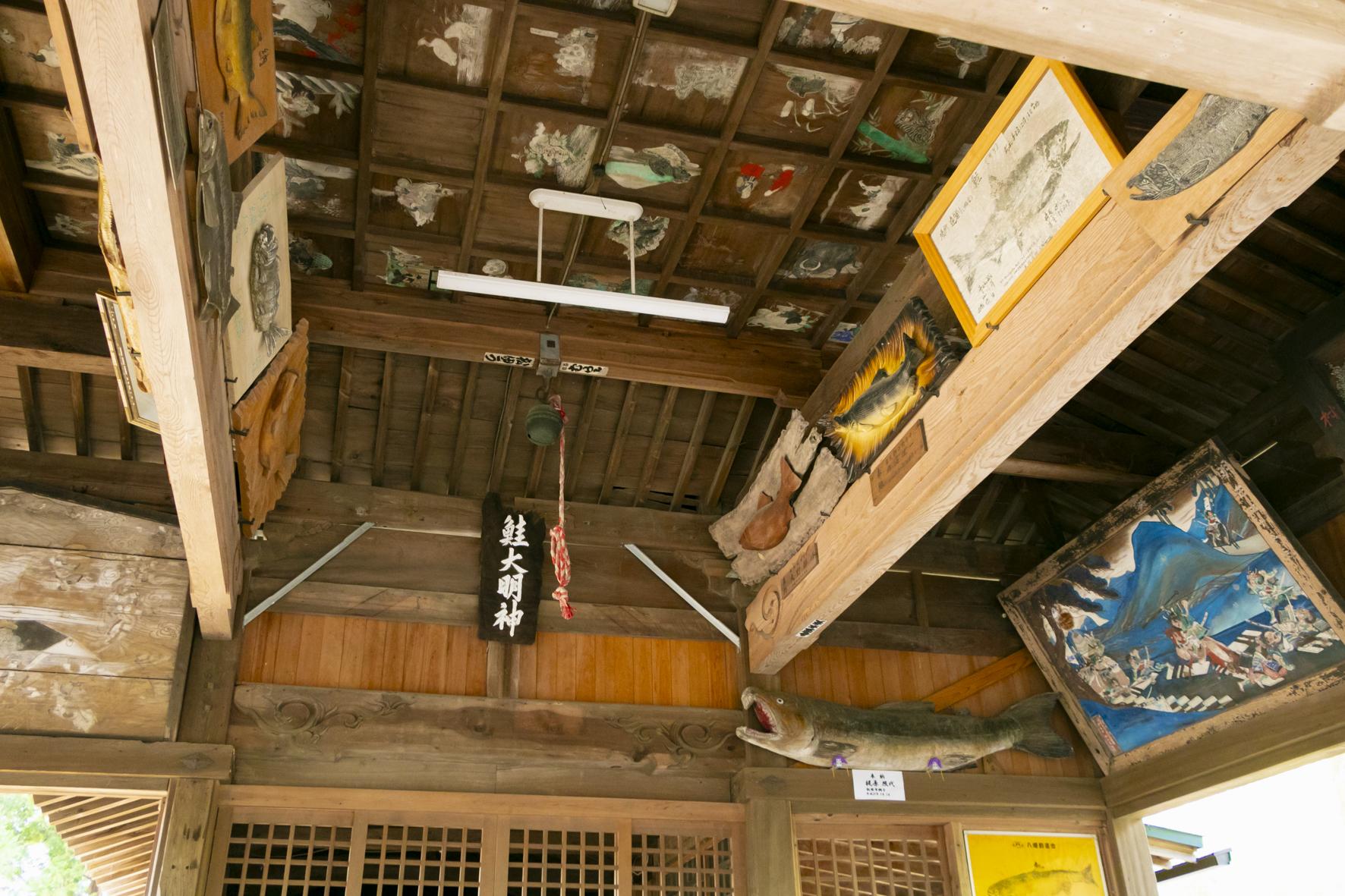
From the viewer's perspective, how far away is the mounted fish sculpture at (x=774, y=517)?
5.59 meters

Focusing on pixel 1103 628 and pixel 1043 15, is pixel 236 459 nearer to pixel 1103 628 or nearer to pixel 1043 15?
pixel 1043 15

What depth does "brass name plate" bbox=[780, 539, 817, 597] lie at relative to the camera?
520 cm

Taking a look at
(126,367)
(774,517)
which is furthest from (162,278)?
(774,517)

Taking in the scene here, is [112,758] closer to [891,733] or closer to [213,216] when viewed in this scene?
[213,216]

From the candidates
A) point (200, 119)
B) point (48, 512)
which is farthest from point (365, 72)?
point (48, 512)

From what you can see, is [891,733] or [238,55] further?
[891,733]

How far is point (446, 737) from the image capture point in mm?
5449

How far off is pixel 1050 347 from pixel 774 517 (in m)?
2.53

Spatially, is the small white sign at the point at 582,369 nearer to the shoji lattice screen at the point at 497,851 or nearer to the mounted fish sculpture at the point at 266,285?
the mounted fish sculpture at the point at 266,285

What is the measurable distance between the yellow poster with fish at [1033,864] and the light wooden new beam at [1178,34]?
460 centimetres

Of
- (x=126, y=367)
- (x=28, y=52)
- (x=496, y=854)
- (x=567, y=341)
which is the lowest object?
(x=496, y=854)

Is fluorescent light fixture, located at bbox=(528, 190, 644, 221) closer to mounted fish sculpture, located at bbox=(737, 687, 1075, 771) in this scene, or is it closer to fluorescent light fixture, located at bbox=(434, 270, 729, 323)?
fluorescent light fixture, located at bbox=(434, 270, 729, 323)

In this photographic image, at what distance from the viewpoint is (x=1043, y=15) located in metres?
2.18

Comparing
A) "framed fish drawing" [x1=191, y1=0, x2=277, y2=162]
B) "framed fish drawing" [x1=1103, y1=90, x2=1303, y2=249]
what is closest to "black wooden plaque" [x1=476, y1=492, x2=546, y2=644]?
"framed fish drawing" [x1=191, y1=0, x2=277, y2=162]
